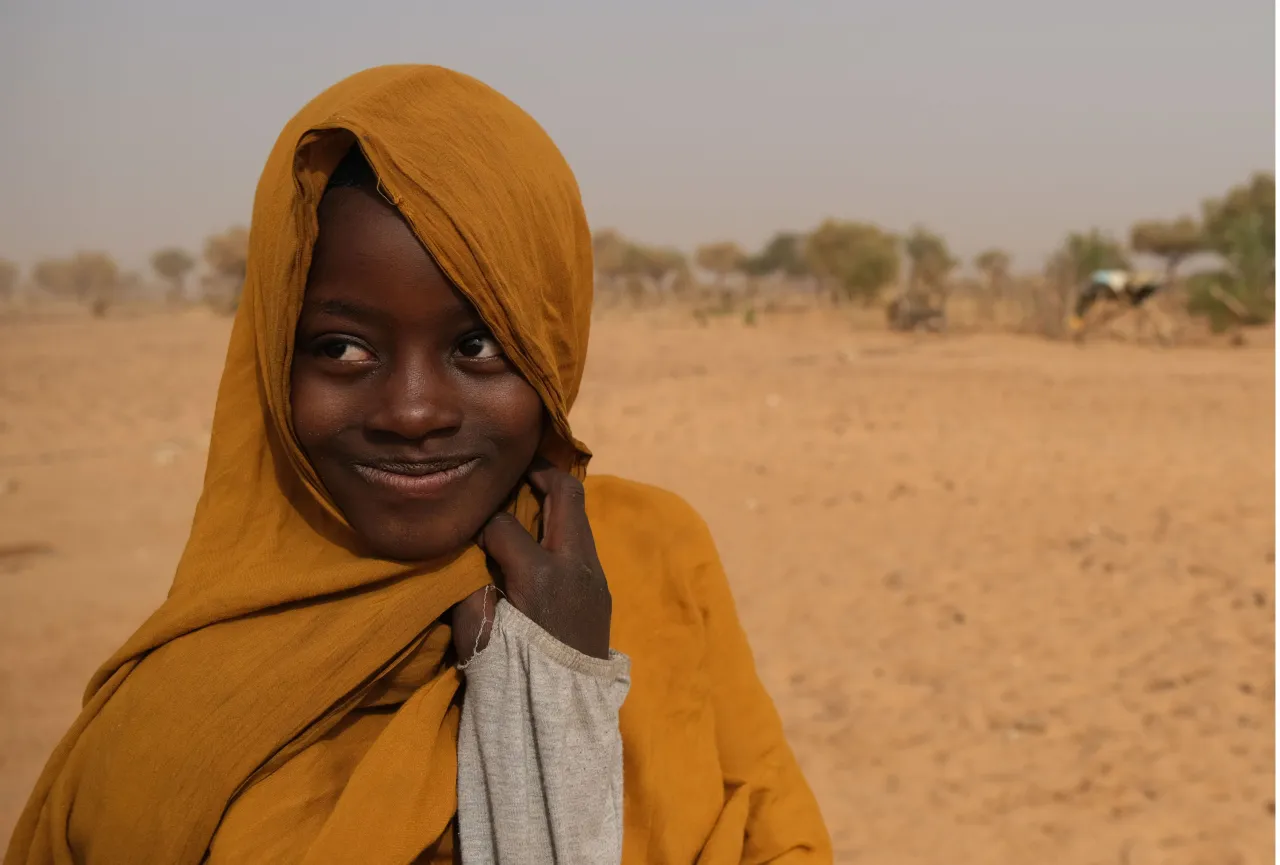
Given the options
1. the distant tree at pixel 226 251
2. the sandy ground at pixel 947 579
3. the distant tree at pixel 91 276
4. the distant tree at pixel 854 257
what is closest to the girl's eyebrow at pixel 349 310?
the sandy ground at pixel 947 579

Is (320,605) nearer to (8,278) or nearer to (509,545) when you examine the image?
(509,545)

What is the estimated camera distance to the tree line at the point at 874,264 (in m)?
19.8

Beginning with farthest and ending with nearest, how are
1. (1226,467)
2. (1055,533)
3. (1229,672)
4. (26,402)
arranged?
(26,402)
(1226,467)
(1055,533)
(1229,672)

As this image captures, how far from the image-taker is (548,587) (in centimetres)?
106

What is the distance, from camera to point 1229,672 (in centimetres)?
410

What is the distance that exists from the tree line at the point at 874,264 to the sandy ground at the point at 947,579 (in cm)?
237

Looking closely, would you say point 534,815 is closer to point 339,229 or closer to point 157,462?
point 339,229

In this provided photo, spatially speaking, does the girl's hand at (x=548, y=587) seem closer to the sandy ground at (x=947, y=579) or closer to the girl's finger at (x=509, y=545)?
the girl's finger at (x=509, y=545)

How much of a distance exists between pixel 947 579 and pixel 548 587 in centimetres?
459

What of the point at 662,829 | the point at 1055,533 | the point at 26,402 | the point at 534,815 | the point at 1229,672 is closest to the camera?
the point at 534,815

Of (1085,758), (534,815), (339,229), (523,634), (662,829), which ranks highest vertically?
(339,229)

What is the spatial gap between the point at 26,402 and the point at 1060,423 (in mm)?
11159

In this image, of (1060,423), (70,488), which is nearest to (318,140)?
(70,488)

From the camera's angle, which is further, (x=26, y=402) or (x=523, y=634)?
(x=26, y=402)
